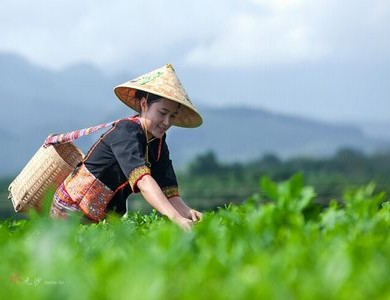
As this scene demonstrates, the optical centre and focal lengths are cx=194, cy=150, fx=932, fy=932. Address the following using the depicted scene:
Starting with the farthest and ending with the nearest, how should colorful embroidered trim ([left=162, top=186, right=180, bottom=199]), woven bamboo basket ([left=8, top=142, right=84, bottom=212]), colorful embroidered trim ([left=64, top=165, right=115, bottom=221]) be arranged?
woven bamboo basket ([left=8, top=142, right=84, bottom=212]), colorful embroidered trim ([left=162, top=186, right=180, bottom=199]), colorful embroidered trim ([left=64, top=165, right=115, bottom=221])

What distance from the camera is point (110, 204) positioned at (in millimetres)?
5965

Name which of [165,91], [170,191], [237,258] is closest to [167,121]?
[165,91]

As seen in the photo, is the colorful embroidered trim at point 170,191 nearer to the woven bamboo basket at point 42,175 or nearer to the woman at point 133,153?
the woman at point 133,153

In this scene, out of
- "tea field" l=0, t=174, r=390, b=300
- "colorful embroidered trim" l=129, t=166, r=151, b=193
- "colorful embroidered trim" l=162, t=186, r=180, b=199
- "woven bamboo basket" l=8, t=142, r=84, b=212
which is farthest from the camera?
"woven bamboo basket" l=8, t=142, r=84, b=212

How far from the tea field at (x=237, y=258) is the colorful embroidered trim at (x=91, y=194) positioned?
2.48 metres

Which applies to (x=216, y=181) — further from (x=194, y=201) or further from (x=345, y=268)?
(x=345, y=268)

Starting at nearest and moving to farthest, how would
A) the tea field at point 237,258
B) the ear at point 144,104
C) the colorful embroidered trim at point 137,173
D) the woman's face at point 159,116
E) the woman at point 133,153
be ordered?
the tea field at point 237,258 < the colorful embroidered trim at point 137,173 < the woman at point 133,153 < the woman's face at point 159,116 < the ear at point 144,104

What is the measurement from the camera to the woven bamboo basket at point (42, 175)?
6.34 meters

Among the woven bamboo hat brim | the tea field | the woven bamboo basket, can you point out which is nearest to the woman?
the woven bamboo hat brim

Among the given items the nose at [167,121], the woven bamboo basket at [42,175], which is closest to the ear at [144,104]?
the nose at [167,121]

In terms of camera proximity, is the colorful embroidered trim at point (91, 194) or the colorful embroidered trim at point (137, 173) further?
the colorful embroidered trim at point (91, 194)

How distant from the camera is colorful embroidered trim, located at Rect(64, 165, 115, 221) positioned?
19.2 feet

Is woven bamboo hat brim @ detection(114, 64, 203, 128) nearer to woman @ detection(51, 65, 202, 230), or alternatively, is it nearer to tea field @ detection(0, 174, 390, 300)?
woman @ detection(51, 65, 202, 230)

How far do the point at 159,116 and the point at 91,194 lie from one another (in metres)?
0.71
